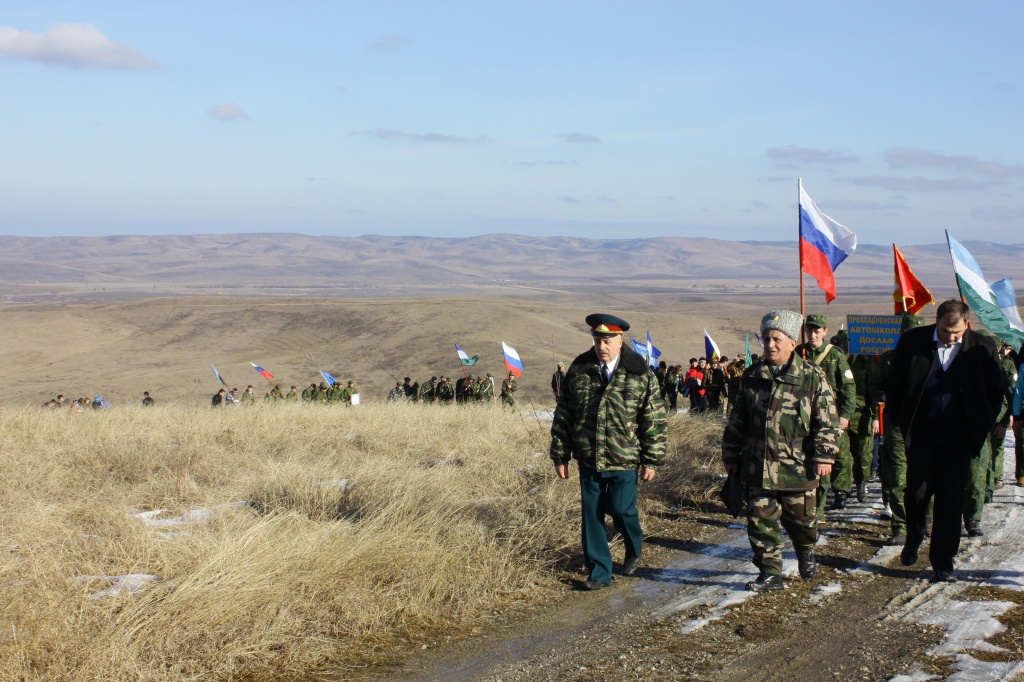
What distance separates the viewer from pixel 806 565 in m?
6.41

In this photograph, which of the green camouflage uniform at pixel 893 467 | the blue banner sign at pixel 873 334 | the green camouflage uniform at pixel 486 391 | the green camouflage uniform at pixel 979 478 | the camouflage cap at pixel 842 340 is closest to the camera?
the green camouflage uniform at pixel 979 478

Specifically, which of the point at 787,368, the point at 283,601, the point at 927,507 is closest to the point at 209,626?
the point at 283,601

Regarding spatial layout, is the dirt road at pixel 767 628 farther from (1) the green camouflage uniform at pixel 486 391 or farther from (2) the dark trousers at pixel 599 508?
(1) the green camouflage uniform at pixel 486 391

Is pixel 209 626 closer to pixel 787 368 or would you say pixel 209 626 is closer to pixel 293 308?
pixel 787 368

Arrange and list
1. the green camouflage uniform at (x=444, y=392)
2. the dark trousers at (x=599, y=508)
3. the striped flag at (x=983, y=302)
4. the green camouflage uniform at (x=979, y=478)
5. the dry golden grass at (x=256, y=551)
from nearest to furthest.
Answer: the dry golden grass at (x=256, y=551) → the dark trousers at (x=599, y=508) → the green camouflage uniform at (x=979, y=478) → the striped flag at (x=983, y=302) → the green camouflage uniform at (x=444, y=392)

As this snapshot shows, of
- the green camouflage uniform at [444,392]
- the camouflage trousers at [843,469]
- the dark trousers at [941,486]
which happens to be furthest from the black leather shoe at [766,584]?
the green camouflage uniform at [444,392]

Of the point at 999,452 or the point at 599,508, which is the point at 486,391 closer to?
the point at 999,452

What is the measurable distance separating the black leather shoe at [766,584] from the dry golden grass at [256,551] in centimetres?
119

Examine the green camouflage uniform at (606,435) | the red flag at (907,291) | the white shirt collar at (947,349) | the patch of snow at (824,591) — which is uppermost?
Answer: the red flag at (907,291)

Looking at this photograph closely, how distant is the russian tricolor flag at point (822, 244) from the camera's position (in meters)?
10.8

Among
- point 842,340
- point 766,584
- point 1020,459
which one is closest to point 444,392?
point 1020,459

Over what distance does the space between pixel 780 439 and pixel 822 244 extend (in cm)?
552

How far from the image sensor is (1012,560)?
6906 mm

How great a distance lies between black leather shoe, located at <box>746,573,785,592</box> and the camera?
617cm
